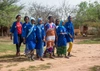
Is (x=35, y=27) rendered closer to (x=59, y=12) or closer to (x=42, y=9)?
(x=42, y=9)

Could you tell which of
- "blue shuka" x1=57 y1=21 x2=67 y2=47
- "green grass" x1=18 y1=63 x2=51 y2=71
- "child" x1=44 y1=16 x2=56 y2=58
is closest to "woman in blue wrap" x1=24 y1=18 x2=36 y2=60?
"child" x1=44 y1=16 x2=56 y2=58

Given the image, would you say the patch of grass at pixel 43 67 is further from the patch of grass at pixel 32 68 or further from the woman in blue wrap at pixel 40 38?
the woman in blue wrap at pixel 40 38

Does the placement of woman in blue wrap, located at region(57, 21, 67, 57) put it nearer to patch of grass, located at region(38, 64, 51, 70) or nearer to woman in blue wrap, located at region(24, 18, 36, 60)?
woman in blue wrap, located at region(24, 18, 36, 60)

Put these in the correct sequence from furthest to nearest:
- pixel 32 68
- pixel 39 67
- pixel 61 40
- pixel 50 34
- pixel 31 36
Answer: pixel 61 40 → pixel 50 34 → pixel 31 36 → pixel 39 67 → pixel 32 68

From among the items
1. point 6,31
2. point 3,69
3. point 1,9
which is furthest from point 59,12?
point 3,69

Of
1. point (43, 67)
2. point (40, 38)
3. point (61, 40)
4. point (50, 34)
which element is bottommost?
point (43, 67)

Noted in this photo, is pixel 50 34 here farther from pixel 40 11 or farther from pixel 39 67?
pixel 40 11

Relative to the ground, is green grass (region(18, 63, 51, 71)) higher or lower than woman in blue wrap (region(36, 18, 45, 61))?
lower

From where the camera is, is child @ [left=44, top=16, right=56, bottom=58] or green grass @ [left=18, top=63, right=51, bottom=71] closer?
green grass @ [left=18, top=63, right=51, bottom=71]

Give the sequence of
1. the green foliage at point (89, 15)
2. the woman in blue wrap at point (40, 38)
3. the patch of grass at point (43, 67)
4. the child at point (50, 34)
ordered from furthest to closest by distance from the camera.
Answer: the green foliage at point (89, 15) → the child at point (50, 34) → the woman in blue wrap at point (40, 38) → the patch of grass at point (43, 67)

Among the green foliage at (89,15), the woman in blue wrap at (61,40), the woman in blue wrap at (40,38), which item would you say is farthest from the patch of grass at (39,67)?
the green foliage at (89,15)

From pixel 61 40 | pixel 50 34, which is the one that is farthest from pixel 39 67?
pixel 61 40

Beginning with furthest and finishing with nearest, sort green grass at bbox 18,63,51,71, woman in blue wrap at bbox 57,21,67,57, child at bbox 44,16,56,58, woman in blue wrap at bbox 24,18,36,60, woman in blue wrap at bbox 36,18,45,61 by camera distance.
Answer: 1. woman in blue wrap at bbox 57,21,67,57
2. child at bbox 44,16,56,58
3. woman in blue wrap at bbox 36,18,45,61
4. woman in blue wrap at bbox 24,18,36,60
5. green grass at bbox 18,63,51,71

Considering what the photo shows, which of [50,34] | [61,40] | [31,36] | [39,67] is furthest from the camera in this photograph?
[61,40]
